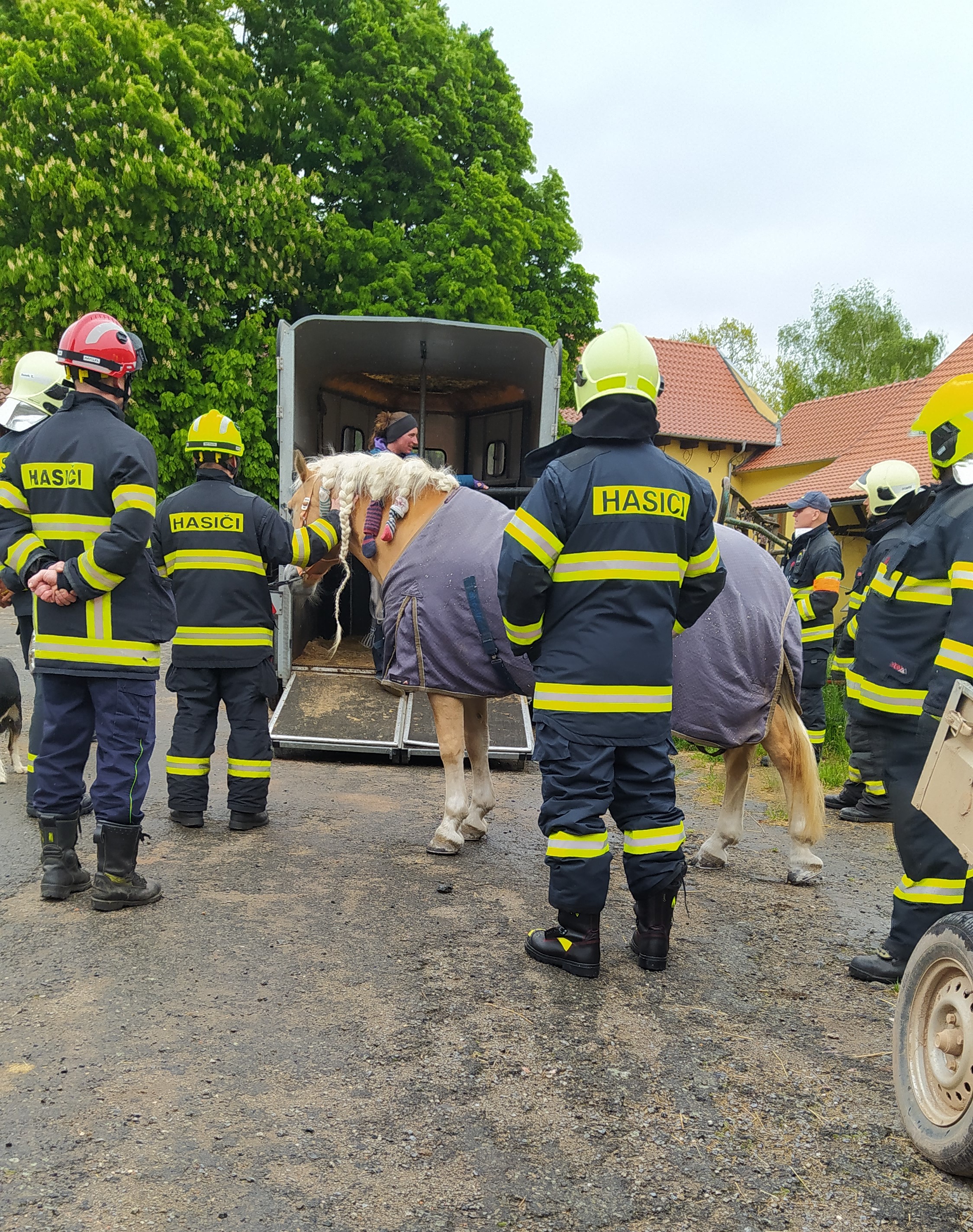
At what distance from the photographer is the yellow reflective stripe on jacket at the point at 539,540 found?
324 centimetres

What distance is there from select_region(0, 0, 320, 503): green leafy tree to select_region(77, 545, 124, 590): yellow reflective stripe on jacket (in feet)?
41.2

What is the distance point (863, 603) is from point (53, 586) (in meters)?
3.52

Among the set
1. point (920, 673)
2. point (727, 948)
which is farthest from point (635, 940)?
point (920, 673)

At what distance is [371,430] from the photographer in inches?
414

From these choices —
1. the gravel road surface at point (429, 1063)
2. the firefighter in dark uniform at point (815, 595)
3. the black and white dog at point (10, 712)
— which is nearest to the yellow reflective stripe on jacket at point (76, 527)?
the gravel road surface at point (429, 1063)

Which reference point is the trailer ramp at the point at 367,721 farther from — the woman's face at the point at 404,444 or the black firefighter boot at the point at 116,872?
the black firefighter boot at the point at 116,872

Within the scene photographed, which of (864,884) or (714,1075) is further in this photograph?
(864,884)

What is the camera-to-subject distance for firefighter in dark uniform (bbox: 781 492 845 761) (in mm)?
7344

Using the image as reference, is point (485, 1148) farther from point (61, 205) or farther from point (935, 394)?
point (61, 205)

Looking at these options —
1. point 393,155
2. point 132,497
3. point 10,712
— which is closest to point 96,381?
point 132,497

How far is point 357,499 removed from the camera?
511 cm

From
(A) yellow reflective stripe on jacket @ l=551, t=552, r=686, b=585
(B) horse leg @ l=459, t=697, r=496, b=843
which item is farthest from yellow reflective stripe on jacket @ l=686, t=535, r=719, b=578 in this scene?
(B) horse leg @ l=459, t=697, r=496, b=843

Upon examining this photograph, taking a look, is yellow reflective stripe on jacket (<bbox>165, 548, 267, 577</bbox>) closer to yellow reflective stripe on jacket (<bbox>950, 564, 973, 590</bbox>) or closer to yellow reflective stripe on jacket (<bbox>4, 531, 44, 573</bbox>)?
yellow reflective stripe on jacket (<bbox>4, 531, 44, 573</bbox>)

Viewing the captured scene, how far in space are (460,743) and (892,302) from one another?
41.1 meters
